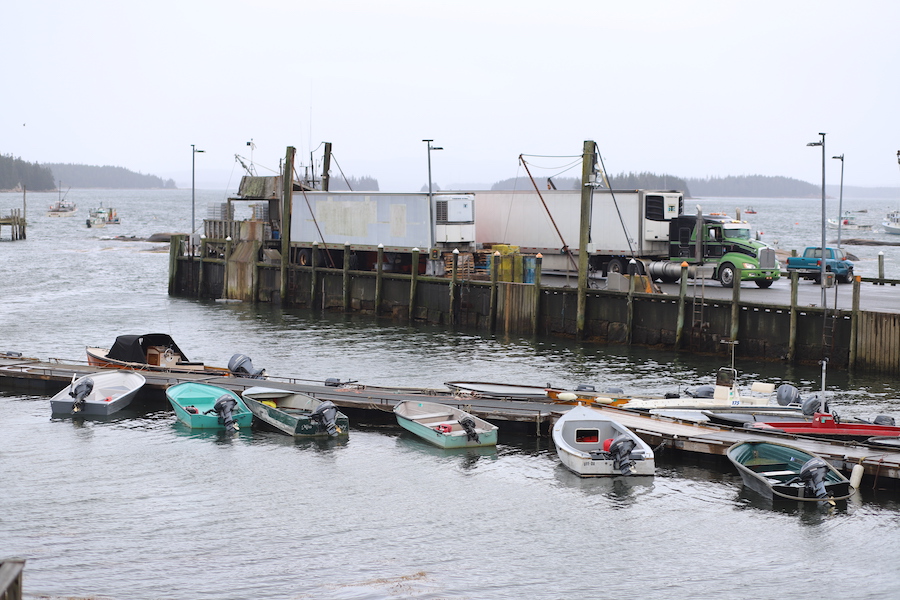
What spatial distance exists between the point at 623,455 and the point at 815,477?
4.43 meters

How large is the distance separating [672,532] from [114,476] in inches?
532

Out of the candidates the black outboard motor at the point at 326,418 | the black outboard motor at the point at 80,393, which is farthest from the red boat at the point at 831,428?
the black outboard motor at the point at 80,393

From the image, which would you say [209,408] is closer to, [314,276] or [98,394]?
[98,394]

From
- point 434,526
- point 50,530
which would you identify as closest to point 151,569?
point 50,530

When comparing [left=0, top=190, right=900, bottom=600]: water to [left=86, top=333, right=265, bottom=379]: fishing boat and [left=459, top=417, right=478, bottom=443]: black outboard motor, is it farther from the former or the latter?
[left=86, top=333, right=265, bottom=379]: fishing boat

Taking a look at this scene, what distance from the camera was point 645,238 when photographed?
48.8 metres

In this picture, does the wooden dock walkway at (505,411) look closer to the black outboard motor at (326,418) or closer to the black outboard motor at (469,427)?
the black outboard motor at (469,427)

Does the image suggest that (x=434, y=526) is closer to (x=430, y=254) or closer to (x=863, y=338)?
(x=863, y=338)

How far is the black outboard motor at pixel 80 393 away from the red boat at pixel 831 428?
65.6 ft

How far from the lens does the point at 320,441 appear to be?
27469 millimetres

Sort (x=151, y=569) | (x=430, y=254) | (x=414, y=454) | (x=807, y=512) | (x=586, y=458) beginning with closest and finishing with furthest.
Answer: (x=151, y=569), (x=807, y=512), (x=586, y=458), (x=414, y=454), (x=430, y=254)

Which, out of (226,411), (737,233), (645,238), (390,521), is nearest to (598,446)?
(390,521)

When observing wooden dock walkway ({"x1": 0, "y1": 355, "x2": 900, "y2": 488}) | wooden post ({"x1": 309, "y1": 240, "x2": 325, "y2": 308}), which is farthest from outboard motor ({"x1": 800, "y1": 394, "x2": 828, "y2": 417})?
wooden post ({"x1": 309, "y1": 240, "x2": 325, "y2": 308})

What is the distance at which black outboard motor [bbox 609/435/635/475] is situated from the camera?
2364 cm
